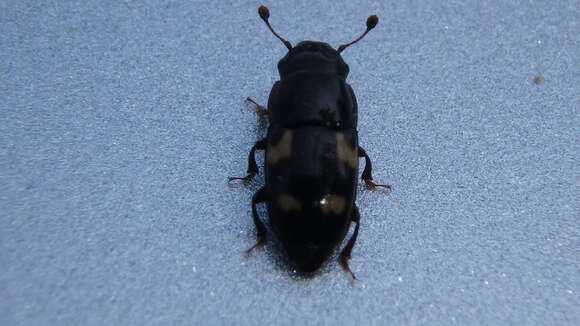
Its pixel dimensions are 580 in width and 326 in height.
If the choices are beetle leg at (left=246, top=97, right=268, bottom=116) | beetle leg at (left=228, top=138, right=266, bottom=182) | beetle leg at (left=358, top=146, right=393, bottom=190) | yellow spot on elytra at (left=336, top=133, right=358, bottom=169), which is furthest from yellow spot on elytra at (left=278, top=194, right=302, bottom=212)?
beetle leg at (left=246, top=97, right=268, bottom=116)

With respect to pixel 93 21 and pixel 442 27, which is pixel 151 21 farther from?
pixel 442 27

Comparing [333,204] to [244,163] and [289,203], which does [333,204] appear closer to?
[289,203]

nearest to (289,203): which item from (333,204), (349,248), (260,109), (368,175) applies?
(333,204)

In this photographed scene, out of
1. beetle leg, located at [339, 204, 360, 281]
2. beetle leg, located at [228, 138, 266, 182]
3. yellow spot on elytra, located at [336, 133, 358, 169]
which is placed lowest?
beetle leg, located at [339, 204, 360, 281]

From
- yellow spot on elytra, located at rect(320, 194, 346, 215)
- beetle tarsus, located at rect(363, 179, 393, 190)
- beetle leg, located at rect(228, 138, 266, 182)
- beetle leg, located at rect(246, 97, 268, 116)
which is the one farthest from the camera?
beetle leg, located at rect(246, 97, 268, 116)

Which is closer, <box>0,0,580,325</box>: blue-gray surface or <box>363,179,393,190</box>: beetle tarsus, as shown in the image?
<box>0,0,580,325</box>: blue-gray surface

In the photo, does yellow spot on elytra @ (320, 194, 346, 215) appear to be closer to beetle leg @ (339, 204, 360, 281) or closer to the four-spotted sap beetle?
the four-spotted sap beetle

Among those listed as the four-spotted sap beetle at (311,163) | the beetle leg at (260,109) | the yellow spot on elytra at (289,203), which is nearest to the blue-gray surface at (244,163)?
the beetle leg at (260,109)
